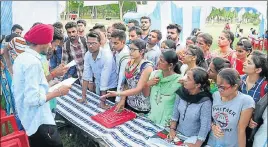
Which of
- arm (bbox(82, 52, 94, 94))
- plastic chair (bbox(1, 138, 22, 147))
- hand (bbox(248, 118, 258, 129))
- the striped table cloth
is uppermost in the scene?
arm (bbox(82, 52, 94, 94))

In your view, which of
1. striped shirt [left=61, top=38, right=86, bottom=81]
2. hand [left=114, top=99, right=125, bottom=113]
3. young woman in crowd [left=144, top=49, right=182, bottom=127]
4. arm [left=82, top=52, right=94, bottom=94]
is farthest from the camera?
striped shirt [left=61, top=38, right=86, bottom=81]

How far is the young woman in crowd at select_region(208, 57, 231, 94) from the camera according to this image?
8.84ft

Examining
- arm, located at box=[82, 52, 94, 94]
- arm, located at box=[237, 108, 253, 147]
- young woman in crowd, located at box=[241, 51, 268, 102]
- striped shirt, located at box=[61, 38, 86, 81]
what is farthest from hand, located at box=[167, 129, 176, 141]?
striped shirt, located at box=[61, 38, 86, 81]

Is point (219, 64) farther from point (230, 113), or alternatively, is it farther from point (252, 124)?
point (252, 124)

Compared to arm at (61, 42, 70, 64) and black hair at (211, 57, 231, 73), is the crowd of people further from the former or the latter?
arm at (61, 42, 70, 64)

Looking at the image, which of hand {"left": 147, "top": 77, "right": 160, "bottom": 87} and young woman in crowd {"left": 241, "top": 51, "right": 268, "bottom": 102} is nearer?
young woman in crowd {"left": 241, "top": 51, "right": 268, "bottom": 102}

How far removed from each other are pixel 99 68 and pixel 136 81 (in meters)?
0.78

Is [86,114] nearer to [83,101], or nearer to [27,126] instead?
[83,101]

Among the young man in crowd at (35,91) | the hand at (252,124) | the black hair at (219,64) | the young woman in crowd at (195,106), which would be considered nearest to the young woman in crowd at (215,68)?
the black hair at (219,64)

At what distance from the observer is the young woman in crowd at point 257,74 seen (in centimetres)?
251

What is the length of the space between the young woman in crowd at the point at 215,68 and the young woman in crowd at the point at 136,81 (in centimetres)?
64

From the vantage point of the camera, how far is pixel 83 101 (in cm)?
384

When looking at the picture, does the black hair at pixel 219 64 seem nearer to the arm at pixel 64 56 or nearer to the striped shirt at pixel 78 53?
the striped shirt at pixel 78 53

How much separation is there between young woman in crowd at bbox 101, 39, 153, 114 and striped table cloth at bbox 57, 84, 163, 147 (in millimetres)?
185
